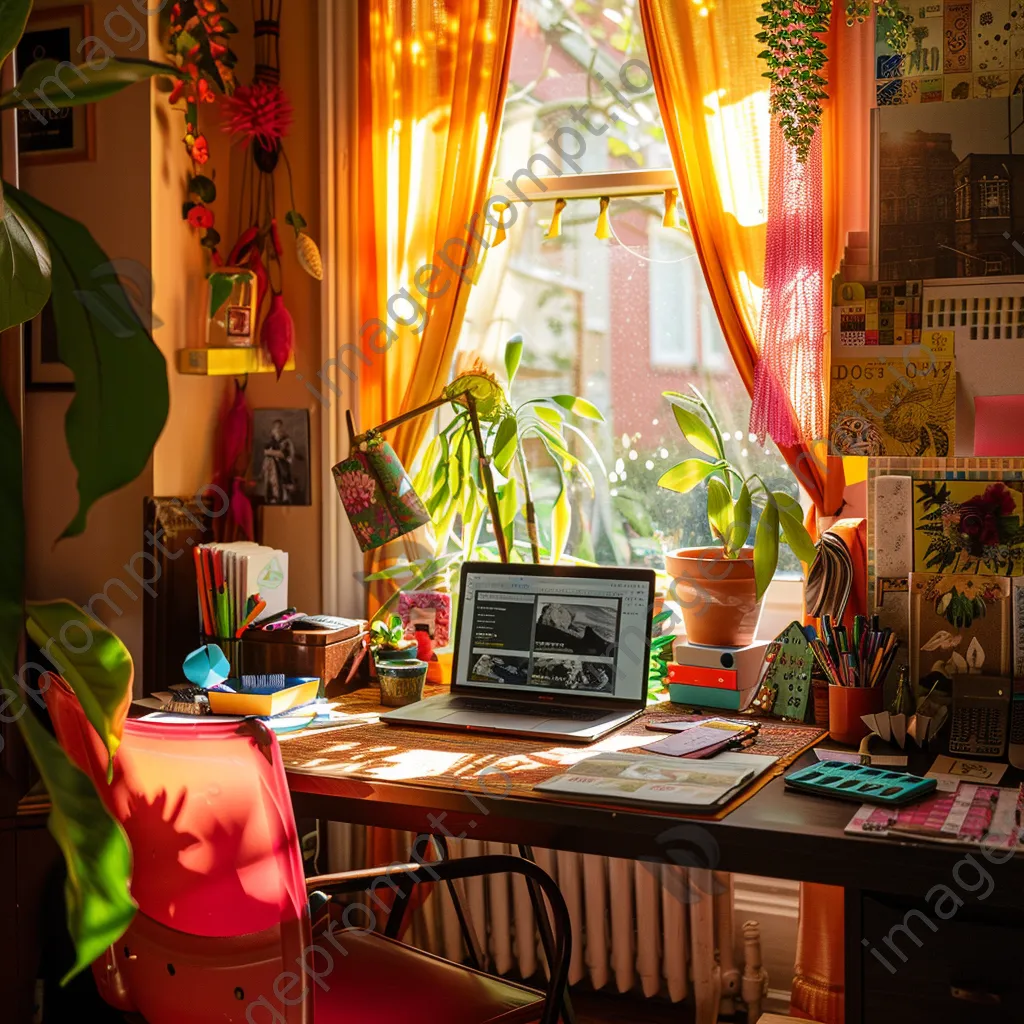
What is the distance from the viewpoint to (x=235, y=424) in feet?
8.80

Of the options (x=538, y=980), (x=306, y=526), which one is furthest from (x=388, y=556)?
(x=538, y=980)

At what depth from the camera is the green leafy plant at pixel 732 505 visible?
2.10 meters

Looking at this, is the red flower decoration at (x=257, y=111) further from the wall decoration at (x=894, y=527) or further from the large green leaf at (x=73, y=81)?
the large green leaf at (x=73, y=81)

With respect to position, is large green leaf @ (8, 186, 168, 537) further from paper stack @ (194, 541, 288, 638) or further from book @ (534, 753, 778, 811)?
paper stack @ (194, 541, 288, 638)

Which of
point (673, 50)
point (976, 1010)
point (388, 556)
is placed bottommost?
point (976, 1010)

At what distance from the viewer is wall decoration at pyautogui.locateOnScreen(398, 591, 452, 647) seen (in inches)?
95.4

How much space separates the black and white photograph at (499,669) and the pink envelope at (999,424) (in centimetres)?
89

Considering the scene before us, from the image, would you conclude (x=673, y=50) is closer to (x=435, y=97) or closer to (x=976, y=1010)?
(x=435, y=97)

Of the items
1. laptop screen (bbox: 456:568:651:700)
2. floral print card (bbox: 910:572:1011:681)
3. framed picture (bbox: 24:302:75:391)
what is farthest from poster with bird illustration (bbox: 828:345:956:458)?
framed picture (bbox: 24:302:75:391)

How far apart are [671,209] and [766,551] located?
2.77 feet

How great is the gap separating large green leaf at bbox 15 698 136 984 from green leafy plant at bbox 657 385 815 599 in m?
1.61

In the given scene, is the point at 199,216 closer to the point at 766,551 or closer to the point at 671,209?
the point at 671,209

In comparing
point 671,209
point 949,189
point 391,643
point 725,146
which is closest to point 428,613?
point 391,643

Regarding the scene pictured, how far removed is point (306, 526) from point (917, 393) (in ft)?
4.77
